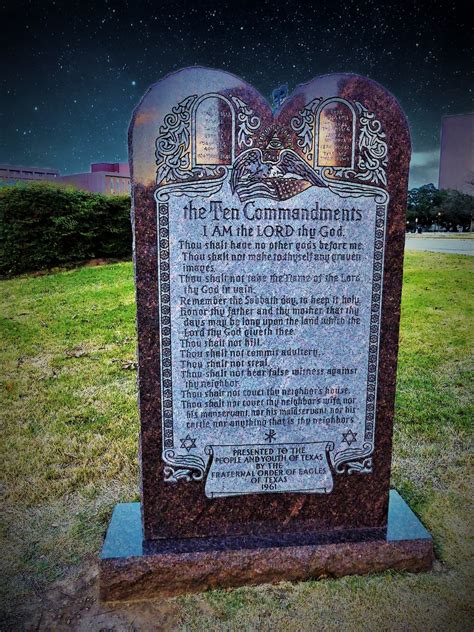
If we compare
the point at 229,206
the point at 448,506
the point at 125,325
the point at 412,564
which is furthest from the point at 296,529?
the point at 125,325

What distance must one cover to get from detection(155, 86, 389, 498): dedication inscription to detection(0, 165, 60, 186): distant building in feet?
37.4

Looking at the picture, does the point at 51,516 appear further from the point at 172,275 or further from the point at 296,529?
the point at 172,275

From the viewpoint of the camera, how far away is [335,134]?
2529 millimetres

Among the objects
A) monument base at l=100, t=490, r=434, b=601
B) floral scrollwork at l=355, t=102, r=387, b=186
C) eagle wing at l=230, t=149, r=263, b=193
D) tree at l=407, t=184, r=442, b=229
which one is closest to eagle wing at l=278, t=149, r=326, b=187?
eagle wing at l=230, t=149, r=263, b=193

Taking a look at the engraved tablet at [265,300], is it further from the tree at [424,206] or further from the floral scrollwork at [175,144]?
the tree at [424,206]

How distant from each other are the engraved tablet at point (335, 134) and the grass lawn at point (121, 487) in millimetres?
2260

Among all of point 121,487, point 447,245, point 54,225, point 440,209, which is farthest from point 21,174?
point 440,209

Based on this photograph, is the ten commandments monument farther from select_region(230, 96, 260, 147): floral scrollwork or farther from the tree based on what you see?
the tree

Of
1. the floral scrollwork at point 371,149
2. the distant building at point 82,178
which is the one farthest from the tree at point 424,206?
the floral scrollwork at point 371,149

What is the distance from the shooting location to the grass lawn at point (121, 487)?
2.55m

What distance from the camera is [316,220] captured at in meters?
2.58

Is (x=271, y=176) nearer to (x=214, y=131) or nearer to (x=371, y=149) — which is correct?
(x=214, y=131)

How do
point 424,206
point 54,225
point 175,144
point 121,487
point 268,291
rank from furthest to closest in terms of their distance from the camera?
point 424,206, point 54,225, point 121,487, point 268,291, point 175,144

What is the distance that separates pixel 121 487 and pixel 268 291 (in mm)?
1958
